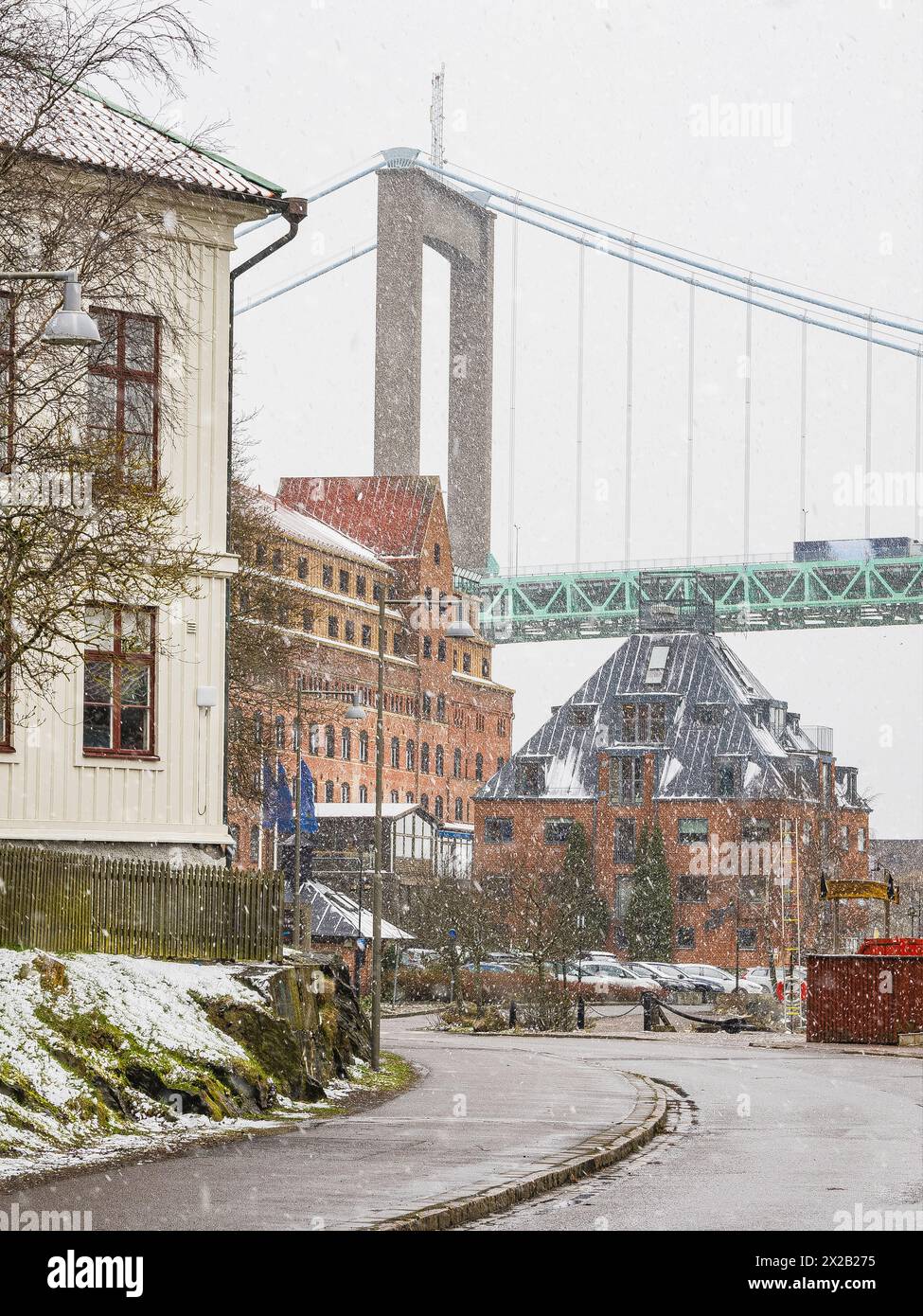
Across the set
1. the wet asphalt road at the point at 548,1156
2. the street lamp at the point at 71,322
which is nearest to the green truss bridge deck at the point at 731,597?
the wet asphalt road at the point at 548,1156

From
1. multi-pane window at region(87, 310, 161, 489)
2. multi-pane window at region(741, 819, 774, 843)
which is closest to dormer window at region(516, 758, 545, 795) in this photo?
multi-pane window at region(741, 819, 774, 843)

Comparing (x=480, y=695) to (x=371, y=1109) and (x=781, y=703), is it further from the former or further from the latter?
(x=371, y=1109)

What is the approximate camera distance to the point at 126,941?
22516 mm

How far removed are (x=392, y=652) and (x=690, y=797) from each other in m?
24.3

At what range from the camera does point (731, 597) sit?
127312 mm

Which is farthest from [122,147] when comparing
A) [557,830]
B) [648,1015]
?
[557,830]

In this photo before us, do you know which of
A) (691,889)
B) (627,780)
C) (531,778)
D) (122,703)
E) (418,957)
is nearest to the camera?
(122,703)

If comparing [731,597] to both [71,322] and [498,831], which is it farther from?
[71,322]

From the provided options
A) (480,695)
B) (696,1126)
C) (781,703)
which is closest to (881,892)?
(696,1126)

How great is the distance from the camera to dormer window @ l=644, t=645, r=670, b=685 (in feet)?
332

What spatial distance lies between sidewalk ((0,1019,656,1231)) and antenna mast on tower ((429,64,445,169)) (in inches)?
4273

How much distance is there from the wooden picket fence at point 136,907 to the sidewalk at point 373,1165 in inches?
108
